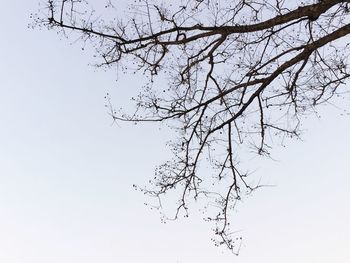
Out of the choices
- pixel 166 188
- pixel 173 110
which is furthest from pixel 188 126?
pixel 166 188

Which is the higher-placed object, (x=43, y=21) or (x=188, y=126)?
(x=43, y=21)

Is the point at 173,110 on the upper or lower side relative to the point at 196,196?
upper

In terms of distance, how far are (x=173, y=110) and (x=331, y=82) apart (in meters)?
2.26

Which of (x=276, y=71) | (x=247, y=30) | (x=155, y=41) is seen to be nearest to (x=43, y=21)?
(x=155, y=41)

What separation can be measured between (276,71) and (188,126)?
163 centimetres

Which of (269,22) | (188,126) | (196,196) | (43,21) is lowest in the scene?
(196,196)

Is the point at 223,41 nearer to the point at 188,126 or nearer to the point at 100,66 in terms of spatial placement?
the point at 188,126

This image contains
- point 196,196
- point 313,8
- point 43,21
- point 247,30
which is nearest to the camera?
point 313,8

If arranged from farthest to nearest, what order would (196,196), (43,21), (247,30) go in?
(196,196)
(43,21)
(247,30)

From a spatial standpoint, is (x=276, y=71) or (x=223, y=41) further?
(x=223, y=41)

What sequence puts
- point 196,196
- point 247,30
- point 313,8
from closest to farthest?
point 313,8
point 247,30
point 196,196

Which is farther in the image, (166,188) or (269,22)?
(166,188)

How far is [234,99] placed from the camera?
7727mm

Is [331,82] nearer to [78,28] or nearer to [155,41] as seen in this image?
[155,41]
